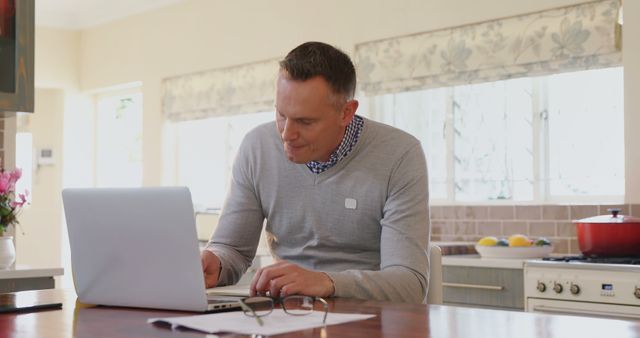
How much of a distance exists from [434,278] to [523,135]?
262 cm

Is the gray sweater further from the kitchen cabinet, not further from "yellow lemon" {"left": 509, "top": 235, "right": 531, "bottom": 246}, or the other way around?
"yellow lemon" {"left": 509, "top": 235, "right": 531, "bottom": 246}

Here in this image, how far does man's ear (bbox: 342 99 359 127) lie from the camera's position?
89.3 inches

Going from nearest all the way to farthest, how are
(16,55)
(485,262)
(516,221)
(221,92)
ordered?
(16,55), (485,262), (516,221), (221,92)

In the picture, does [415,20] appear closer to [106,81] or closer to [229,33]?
[229,33]

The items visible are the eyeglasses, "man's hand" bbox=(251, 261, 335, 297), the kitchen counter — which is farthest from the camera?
the kitchen counter

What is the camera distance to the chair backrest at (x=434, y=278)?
2.28 metres

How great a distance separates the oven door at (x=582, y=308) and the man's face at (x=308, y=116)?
172 centimetres

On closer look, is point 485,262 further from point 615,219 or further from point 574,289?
point 615,219

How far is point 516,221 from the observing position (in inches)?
183

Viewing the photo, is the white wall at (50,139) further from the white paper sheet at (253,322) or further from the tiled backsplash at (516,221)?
the white paper sheet at (253,322)

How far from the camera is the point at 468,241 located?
4.83 m

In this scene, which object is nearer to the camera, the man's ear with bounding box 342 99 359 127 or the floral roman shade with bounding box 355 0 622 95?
the man's ear with bounding box 342 99 359 127

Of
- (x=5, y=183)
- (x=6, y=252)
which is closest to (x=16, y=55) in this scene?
(x=5, y=183)

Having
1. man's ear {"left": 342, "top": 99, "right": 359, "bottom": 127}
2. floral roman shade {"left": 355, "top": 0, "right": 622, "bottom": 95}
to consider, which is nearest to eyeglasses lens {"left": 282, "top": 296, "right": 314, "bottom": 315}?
man's ear {"left": 342, "top": 99, "right": 359, "bottom": 127}
